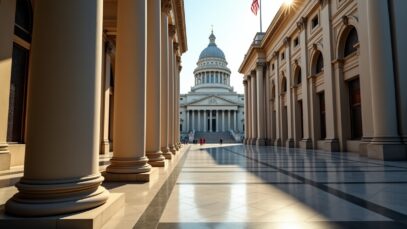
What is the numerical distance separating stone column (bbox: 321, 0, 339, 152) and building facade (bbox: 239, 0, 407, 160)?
72 mm

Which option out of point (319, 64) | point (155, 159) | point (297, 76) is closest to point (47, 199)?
point (155, 159)

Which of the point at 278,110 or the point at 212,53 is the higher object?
the point at 212,53

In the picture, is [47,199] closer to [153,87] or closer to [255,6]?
[153,87]

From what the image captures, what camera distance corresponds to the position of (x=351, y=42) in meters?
21.6

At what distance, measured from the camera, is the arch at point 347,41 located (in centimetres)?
2105

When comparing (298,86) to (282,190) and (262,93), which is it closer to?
(262,93)

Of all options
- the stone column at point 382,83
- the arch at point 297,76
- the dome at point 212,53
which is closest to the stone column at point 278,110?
the arch at point 297,76

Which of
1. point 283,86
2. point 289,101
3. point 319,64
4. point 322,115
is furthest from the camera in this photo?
point 283,86

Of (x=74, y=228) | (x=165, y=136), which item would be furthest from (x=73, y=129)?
(x=165, y=136)

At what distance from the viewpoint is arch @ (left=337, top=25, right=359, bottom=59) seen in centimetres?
2105

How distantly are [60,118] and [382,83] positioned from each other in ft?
54.6

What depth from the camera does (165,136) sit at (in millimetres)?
15180

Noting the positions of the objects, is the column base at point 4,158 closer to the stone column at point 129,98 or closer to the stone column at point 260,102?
the stone column at point 129,98

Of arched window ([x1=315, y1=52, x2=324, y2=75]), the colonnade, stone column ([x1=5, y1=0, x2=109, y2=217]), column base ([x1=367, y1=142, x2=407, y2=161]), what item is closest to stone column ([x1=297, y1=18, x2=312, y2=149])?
arched window ([x1=315, y1=52, x2=324, y2=75])
